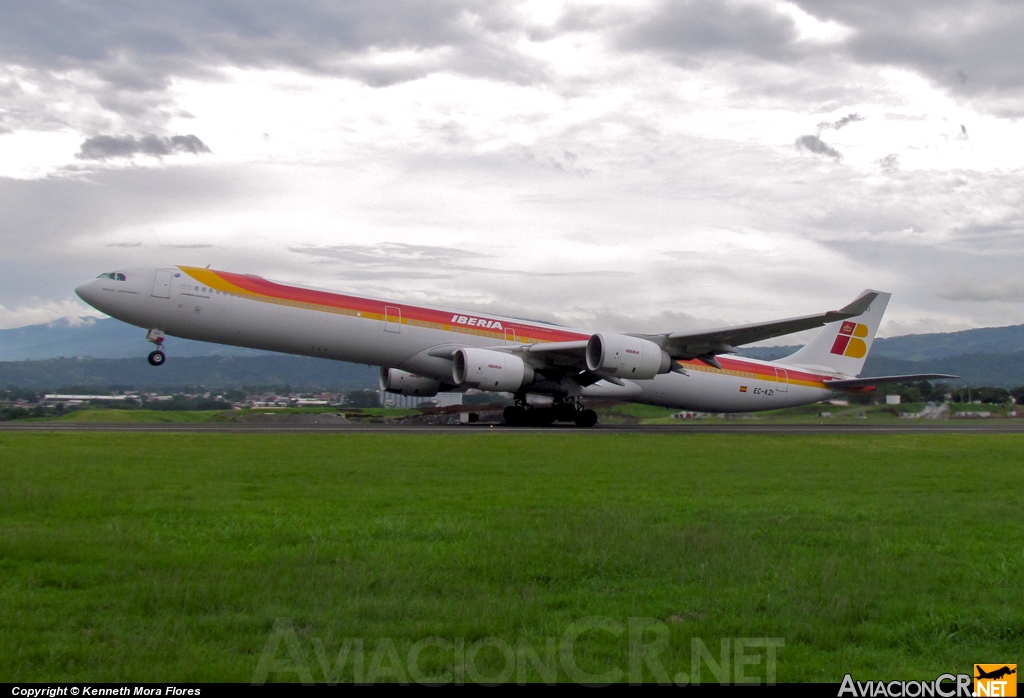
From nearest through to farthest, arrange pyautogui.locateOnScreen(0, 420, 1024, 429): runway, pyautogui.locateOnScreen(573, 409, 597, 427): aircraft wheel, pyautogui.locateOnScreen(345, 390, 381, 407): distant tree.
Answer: pyautogui.locateOnScreen(0, 420, 1024, 429): runway
pyautogui.locateOnScreen(573, 409, 597, 427): aircraft wheel
pyautogui.locateOnScreen(345, 390, 381, 407): distant tree

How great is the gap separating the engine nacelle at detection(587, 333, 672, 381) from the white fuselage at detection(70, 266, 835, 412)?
3349mm

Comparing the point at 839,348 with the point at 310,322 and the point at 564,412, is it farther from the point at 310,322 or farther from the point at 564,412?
the point at 310,322

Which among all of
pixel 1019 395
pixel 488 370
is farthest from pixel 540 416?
pixel 1019 395

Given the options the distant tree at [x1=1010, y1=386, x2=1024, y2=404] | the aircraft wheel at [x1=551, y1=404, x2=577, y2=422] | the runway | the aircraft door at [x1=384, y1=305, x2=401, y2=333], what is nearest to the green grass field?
the runway

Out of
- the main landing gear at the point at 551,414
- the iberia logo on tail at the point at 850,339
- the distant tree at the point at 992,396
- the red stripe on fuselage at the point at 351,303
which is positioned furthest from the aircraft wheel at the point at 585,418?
the distant tree at the point at 992,396

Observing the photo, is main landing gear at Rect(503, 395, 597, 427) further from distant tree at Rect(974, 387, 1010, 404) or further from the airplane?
distant tree at Rect(974, 387, 1010, 404)

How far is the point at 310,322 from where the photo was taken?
2881 centimetres

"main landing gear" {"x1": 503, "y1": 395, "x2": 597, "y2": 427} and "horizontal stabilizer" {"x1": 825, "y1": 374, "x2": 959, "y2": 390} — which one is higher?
"horizontal stabilizer" {"x1": 825, "y1": 374, "x2": 959, "y2": 390}

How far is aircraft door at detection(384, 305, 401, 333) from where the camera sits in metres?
29.8

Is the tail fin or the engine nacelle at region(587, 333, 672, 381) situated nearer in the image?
the engine nacelle at region(587, 333, 672, 381)

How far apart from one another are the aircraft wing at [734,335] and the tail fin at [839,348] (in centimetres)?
962

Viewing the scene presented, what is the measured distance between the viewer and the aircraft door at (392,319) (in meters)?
29.8

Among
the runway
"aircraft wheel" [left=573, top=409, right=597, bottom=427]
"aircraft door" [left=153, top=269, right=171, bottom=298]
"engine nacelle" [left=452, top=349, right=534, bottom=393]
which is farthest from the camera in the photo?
"aircraft wheel" [left=573, top=409, right=597, bottom=427]

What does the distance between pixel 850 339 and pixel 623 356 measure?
1550 cm
